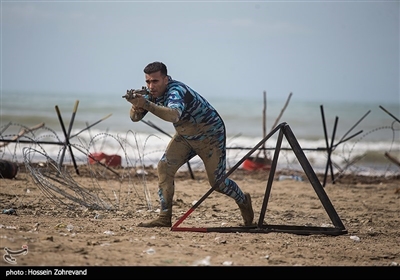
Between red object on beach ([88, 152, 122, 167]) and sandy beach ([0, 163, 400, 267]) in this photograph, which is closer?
sandy beach ([0, 163, 400, 267])

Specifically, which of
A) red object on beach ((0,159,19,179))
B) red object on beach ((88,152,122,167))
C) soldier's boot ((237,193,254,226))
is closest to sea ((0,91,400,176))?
red object on beach ((88,152,122,167))

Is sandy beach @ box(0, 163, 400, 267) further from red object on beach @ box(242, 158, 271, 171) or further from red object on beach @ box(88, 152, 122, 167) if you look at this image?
red object on beach @ box(242, 158, 271, 171)

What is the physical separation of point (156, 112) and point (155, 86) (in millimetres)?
467

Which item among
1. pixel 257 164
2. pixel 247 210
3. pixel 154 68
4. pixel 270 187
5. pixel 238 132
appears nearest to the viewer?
pixel 154 68

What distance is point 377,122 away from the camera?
41.4 meters

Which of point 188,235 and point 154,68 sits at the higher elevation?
point 154,68

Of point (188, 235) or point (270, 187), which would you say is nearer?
point (188, 235)

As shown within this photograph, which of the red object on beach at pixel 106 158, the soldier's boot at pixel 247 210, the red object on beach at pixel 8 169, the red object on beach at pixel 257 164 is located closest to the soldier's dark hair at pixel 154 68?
the soldier's boot at pixel 247 210

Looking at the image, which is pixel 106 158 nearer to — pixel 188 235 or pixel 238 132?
pixel 188 235

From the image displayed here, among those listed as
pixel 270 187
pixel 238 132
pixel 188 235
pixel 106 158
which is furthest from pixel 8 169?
pixel 238 132

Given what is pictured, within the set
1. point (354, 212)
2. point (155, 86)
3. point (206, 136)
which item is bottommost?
point (354, 212)

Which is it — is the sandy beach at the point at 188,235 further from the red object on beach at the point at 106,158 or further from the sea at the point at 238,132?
the sea at the point at 238,132
